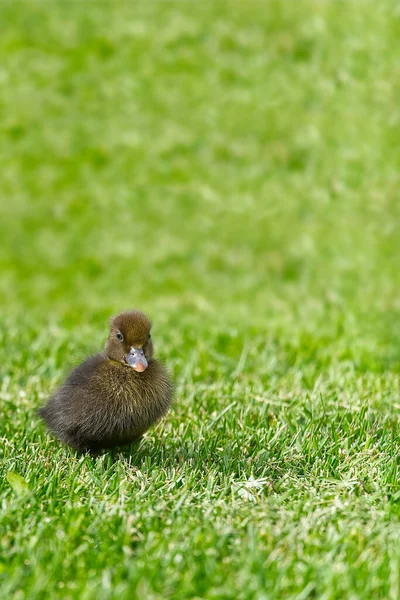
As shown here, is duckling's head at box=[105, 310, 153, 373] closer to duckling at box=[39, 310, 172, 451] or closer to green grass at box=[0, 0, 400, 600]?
duckling at box=[39, 310, 172, 451]

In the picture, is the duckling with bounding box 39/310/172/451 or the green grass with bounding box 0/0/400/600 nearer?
the green grass with bounding box 0/0/400/600

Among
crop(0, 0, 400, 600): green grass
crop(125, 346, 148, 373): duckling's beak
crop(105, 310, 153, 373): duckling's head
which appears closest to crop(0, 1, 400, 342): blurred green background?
crop(0, 0, 400, 600): green grass

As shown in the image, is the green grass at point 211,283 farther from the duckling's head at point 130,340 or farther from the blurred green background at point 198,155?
the duckling's head at point 130,340

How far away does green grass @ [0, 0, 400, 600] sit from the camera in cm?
338

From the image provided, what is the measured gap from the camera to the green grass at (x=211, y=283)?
133 inches

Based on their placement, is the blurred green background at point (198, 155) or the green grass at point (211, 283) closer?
the green grass at point (211, 283)

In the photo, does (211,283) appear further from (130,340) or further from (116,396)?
(116,396)

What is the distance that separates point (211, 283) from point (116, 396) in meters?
7.03

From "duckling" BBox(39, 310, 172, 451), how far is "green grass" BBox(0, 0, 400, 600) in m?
0.16

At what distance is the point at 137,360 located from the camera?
14.6 feet

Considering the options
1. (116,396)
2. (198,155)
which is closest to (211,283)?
(198,155)

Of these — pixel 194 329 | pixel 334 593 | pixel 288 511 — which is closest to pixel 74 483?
pixel 288 511

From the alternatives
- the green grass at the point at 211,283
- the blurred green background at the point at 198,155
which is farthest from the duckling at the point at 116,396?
the blurred green background at the point at 198,155

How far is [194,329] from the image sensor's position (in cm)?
838
